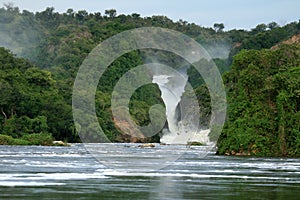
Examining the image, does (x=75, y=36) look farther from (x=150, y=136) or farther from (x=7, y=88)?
(x=7, y=88)

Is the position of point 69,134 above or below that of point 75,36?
below

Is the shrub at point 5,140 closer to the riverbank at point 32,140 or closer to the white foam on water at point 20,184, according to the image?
the riverbank at point 32,140

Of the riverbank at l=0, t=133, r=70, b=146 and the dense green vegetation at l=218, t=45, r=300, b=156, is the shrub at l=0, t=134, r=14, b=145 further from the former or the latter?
the dense green vegetation at l=218, t=45, r=300, b=156

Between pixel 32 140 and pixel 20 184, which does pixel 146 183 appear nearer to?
pixel 20 184

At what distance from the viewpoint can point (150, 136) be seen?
5861 inches

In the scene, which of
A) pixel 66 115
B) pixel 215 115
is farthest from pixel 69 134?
pixel 215 115

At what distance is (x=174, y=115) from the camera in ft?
413

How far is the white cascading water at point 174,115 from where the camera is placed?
117250 millimetres

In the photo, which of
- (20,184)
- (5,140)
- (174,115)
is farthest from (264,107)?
(174,115)

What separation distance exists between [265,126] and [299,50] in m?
14.6

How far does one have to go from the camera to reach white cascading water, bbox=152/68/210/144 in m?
117

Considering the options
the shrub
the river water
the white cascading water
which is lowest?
the river water

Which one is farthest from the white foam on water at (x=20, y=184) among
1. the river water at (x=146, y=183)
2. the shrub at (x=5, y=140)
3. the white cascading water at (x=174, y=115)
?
the white cascading water at (x=174, y=115)

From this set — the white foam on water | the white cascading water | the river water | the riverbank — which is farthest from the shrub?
the white foam on water
